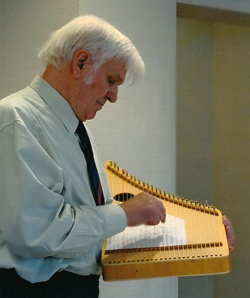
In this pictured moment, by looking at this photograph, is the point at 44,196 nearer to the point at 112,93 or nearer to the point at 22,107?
the point at 22,107

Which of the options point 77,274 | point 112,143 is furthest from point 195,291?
point 77,274

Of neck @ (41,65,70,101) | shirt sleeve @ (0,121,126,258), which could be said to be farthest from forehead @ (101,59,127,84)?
shirt sleeve @ (0,121,126,258)

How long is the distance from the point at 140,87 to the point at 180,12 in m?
0.46

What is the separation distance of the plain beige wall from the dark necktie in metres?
1.01

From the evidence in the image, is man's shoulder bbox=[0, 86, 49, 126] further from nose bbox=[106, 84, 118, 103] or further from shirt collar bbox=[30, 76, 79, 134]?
nose bbox=[106, 84, 118, 103]

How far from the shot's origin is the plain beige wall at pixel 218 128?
2180mm

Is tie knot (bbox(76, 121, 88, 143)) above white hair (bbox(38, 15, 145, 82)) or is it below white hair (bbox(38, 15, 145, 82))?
below

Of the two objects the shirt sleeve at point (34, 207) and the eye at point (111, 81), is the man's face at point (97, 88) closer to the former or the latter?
the eye at point (111, 81)

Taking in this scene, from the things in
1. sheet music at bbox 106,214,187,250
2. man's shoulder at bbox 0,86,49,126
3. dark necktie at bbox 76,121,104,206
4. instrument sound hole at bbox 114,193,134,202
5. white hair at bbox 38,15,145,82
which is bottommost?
sheet music at bbox 106,214,187,250

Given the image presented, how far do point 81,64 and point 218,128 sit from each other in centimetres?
131

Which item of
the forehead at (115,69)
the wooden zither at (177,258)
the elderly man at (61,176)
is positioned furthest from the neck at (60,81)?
the wooden zither at (177,258)

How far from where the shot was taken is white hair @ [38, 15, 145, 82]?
109 cm

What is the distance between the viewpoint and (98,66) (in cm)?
111

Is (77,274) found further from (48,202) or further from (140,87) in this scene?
(140,87)
